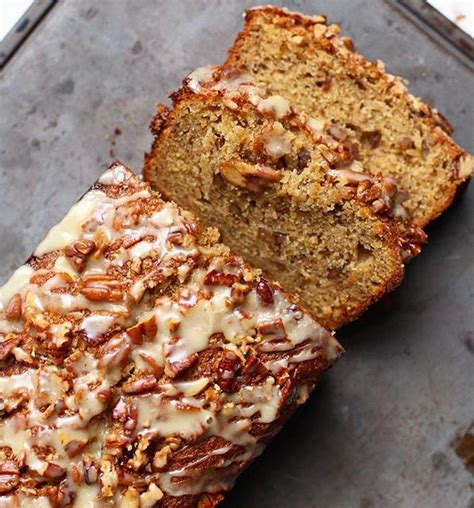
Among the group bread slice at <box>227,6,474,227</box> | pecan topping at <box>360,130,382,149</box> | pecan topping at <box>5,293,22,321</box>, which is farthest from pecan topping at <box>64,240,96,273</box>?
pecan topping at <box>360,130,382,149</box>

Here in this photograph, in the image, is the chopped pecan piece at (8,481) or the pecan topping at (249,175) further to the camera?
the pecan topping at (249,175)

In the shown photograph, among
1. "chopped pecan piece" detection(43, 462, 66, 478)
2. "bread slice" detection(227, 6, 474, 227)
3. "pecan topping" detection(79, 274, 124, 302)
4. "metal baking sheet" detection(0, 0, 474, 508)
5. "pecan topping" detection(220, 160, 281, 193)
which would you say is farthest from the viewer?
"metal baking sheet" detection(0, 0, 474, 508)

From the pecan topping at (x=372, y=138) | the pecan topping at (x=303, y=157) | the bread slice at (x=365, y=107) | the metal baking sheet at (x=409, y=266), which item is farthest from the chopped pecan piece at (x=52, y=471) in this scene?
the pecan topping at (x=372, y=138)

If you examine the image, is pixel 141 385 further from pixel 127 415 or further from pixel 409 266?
pixel 409 266

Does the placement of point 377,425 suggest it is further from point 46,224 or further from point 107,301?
point 46,224

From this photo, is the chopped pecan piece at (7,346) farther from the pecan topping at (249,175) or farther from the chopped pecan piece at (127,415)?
the pecan topping at (249,175)

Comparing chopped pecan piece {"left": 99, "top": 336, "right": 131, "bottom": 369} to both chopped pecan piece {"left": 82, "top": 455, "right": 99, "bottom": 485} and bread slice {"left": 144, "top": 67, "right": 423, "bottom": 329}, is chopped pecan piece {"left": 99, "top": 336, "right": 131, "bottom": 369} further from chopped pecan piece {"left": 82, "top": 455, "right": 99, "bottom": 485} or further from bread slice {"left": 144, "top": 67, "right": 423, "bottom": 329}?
bread slice {"left": 144, "top": 67, "right": 423, "bottom": 329}

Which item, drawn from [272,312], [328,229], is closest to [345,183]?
[328,229]
